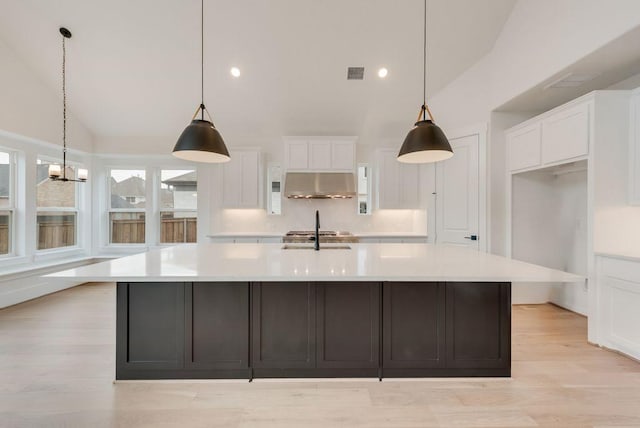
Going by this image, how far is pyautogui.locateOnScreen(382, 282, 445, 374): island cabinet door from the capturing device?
216 cm

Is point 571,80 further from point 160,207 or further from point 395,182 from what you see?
point 160,207

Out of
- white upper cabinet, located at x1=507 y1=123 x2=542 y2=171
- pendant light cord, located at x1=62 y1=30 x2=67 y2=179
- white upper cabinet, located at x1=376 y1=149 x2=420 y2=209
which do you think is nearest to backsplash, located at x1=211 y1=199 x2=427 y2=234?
white upper cabinet, located at x1=376 y1=149 x2=420 y2=209

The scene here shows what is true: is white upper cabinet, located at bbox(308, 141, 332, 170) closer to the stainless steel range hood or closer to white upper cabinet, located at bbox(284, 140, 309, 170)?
white upper cabinet, located at bbox(284, 140, 309, 170)

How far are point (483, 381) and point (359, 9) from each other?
4.03 metres

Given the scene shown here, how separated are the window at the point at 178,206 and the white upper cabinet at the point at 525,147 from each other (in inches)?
207

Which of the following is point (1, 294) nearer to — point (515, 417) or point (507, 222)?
point (515, 417)

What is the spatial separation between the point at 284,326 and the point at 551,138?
3.44 metres

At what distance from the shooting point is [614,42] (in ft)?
7.95

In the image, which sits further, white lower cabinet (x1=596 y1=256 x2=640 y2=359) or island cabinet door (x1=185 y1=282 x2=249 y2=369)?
white lower cabinet (x1=596 y1=256 x2=640 y2=359)

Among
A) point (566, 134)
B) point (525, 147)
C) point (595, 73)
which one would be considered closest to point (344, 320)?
point (566, 134)

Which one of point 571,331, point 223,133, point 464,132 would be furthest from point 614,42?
point 223,133

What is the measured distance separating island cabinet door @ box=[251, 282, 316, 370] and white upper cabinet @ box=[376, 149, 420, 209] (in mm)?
3274

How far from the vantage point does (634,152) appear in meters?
2.66

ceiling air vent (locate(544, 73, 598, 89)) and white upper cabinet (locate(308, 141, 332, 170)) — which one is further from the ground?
ceiling air vent (locate(544, 73, 598, 89))
